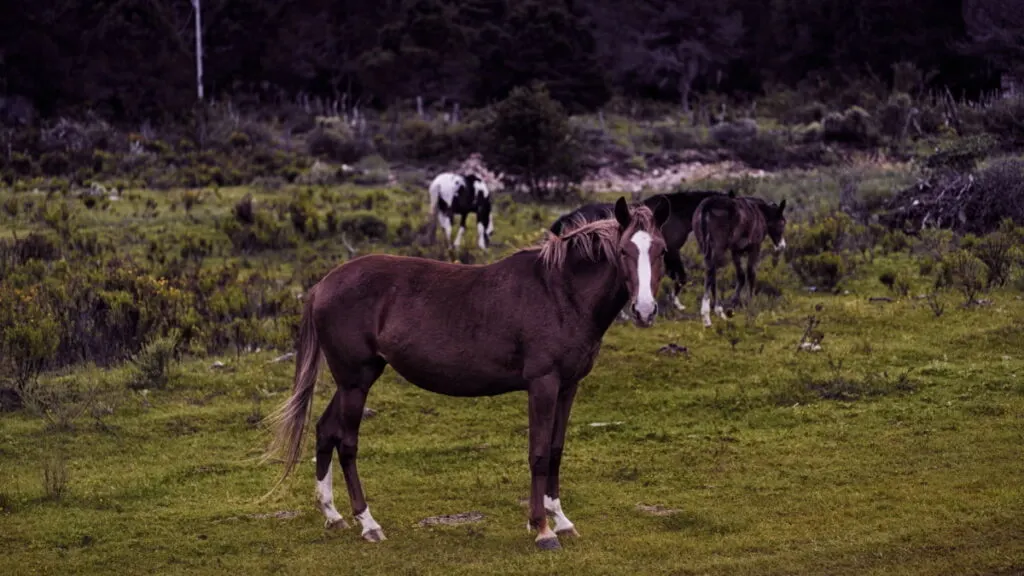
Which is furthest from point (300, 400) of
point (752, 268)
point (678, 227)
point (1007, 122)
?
point (1007, 122)

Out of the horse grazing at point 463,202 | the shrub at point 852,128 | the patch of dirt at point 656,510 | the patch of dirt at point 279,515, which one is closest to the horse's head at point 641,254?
the patch of dirt at point 656,510

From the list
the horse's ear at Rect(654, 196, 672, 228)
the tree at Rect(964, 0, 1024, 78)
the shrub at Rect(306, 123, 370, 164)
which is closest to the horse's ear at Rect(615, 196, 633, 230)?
the horse's ear at Rect(654, 196, 672, 228)

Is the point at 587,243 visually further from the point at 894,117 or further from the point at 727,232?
the point at 894,117

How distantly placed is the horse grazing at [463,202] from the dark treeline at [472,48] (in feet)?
69.8

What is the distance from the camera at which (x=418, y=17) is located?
5109 cm

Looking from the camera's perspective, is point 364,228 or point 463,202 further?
point 463,202

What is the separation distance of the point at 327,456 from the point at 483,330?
1.47 m

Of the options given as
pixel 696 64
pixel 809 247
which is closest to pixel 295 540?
pixel 809 247

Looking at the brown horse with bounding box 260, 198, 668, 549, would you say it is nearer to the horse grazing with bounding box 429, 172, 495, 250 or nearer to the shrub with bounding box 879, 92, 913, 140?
the horse grazing with bounding box 429, 172, 495, 250

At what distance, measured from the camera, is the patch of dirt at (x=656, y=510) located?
8391 mm

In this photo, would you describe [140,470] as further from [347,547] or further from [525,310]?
[525,310]

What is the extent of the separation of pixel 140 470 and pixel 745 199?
9.20 metres

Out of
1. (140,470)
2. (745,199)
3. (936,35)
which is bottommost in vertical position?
(140,470)

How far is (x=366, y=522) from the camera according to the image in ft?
26.1
